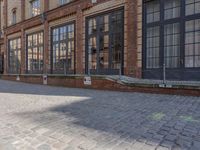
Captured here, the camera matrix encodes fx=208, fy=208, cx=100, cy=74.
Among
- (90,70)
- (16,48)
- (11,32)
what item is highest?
(11,32)

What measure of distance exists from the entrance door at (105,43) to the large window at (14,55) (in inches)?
414

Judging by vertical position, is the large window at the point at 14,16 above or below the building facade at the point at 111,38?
above

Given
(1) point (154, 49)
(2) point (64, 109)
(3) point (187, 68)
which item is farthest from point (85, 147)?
(1) point (154, 49)

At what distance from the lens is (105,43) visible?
516 inches

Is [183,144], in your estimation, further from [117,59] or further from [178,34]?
[117,59]

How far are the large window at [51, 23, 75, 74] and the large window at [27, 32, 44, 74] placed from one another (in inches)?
76.6

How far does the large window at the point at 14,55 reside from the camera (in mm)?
21531

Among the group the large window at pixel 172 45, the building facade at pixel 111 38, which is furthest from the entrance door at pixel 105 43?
the large window at pixel 172 45

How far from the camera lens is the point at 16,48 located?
22.0m

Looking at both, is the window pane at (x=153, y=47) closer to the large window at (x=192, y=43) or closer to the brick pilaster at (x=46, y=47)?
the large window at (x=192, y=43)

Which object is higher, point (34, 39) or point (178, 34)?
point (34, 39)

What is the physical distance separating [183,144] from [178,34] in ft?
24.7

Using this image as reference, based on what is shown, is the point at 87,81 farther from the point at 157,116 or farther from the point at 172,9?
the point at 157,116

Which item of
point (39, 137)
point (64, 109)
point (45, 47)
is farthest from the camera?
point (45, 47)
